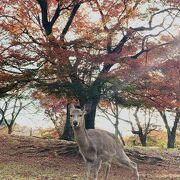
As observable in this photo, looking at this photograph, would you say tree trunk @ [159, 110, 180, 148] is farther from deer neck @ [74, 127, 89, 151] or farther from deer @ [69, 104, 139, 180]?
deer neck @ [74, 127, 89, 151]

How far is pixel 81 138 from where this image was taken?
12711mm

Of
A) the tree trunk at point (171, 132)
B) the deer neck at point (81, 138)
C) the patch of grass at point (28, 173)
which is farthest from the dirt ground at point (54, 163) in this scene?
the tree trunk at point (171, 132)

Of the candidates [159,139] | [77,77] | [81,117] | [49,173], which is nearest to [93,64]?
[77,77]

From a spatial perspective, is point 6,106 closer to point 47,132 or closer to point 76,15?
point 47,132

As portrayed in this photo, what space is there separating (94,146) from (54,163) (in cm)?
789

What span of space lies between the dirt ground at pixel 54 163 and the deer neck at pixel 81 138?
112 inches

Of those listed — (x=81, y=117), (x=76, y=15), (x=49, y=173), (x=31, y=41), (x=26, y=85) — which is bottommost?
(x=49, y=173)

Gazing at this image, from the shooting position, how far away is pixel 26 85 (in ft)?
78.2

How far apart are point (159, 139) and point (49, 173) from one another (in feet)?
152

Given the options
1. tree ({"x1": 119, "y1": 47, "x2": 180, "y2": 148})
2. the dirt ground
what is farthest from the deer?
tree ({"x1": 119, "y1": 47, "x2": 180, "y2": 148})

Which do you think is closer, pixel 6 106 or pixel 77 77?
pixel 77 77

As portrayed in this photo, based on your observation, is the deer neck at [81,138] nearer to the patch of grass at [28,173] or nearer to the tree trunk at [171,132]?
the patch of grass at [28,173]

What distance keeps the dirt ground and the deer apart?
2.44 meters

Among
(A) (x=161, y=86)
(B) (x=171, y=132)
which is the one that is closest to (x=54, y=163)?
(A) (x=161, y=86)
